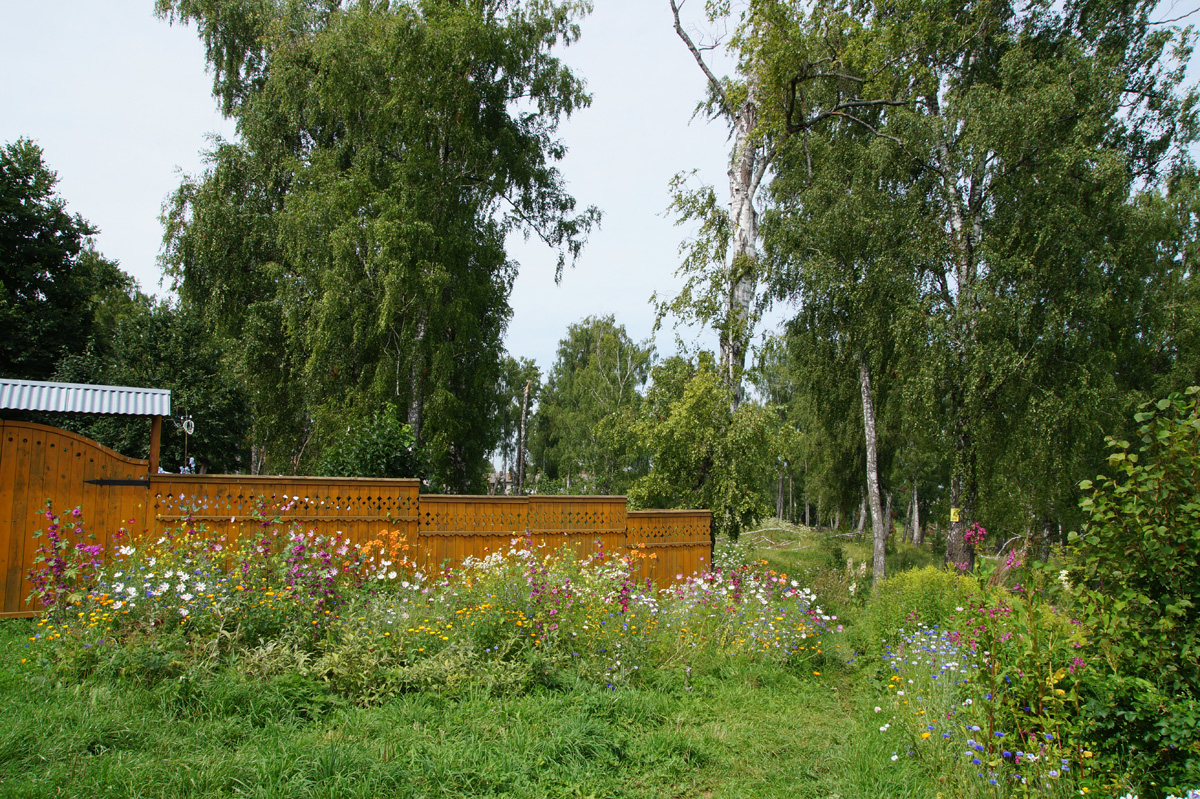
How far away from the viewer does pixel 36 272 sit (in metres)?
17.9

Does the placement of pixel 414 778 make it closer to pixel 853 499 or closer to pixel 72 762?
pixel 72 762

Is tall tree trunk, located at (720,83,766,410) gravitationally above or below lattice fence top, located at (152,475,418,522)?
above

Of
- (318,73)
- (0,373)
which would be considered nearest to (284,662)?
(318,73)

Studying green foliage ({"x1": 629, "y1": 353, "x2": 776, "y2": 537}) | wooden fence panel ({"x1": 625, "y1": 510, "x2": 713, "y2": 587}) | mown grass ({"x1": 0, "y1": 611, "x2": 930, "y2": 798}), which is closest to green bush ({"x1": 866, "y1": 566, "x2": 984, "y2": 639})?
mown grass ({"x1": 0, "y1": 611, "x2": 930, "y2": 798})

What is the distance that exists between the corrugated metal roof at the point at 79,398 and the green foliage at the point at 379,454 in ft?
9.60

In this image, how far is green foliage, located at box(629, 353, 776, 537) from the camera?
429 inches

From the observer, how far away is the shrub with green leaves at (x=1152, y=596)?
271 centimetres

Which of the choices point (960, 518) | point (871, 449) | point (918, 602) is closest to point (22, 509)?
point (918, 602)

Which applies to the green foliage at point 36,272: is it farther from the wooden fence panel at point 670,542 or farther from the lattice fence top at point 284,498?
A: the wooden fence panel at point 670,542

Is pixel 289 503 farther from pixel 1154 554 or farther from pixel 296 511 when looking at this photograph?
pixel 1154 554

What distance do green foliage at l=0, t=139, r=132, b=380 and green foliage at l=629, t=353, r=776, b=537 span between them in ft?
53.9

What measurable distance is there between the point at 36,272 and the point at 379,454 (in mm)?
14992

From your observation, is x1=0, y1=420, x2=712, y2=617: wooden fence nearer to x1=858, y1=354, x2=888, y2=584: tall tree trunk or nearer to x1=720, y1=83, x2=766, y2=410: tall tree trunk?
x1=720, y1=83, x2=766, y2=410: tall tree trunk

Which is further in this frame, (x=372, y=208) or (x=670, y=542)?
(x=372, y=208)
